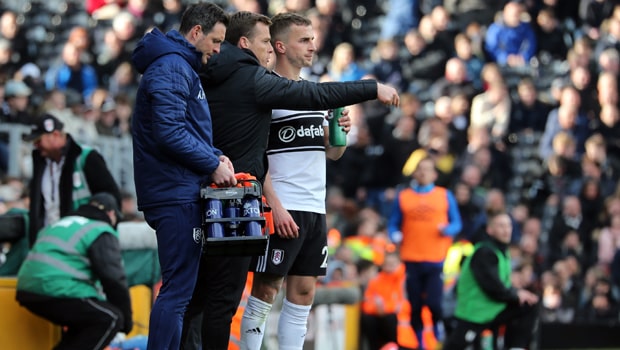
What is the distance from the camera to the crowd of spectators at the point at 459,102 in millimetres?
17312

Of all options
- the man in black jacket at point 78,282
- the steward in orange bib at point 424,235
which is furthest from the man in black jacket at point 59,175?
the steward in orange bib at point 424,235

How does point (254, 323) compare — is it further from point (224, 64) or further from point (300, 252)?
point (224, 64)

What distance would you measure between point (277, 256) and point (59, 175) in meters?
3.22

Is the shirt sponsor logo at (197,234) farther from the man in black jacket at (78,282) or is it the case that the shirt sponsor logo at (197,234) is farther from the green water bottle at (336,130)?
the man in black jacket at (78,282)

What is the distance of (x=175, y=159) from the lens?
691cm

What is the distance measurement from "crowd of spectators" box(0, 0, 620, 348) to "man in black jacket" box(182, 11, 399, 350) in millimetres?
7886

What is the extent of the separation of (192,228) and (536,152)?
1336cm

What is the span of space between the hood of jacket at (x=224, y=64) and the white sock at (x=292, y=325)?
146cm

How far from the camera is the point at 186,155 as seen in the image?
6.82m

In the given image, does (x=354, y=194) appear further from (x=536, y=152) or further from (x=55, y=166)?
(x=55, y=166)

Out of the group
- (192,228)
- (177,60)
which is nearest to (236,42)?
(177,60)

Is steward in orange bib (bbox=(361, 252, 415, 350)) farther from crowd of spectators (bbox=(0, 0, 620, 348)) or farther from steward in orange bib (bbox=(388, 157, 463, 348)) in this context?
crowd of spectators (bbox=(0, 0, 620, 348))

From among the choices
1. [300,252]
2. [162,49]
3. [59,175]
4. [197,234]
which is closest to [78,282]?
[59,175]

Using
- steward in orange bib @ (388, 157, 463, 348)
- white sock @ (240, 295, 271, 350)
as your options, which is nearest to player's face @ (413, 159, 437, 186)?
steward in orange bib @ (388, 157, 463, 348)
